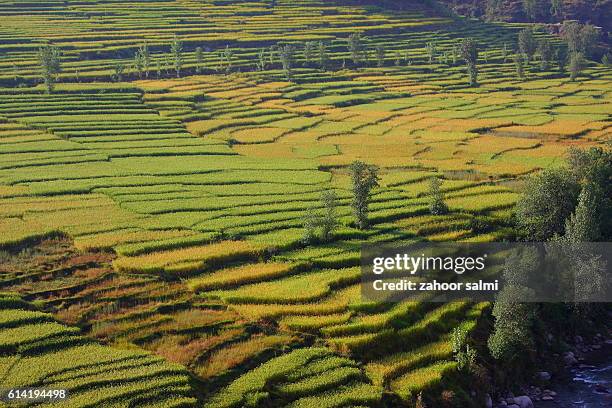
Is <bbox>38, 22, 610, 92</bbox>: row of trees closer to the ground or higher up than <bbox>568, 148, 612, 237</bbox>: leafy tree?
higher up

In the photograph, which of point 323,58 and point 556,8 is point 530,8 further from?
point 323,58

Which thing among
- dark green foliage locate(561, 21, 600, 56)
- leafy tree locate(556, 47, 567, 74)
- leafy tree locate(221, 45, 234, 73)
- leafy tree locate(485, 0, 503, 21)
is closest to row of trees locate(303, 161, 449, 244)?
leafy tree locate(221, 45, 234, 73)

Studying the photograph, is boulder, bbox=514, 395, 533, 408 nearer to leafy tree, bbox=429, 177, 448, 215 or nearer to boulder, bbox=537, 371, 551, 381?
boulder, bbox=537, 371, 551, 381

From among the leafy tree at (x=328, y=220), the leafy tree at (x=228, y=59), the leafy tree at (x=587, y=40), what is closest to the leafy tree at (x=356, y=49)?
the leafy tree at (x=228, y=59)

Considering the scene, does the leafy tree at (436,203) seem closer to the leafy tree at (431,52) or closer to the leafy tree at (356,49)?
the leafy tree at (356,49)

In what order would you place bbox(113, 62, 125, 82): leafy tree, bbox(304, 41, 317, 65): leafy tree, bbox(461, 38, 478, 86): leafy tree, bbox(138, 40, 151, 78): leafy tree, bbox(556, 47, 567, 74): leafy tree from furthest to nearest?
1. bbox(556, 47, 567, 74): leafy tree
2. bbox(304, 41, 317, 65): leafy tree
3. bbox(461, 38, 478, 86): leafy tree
4. bbox(138, 40, 151, 78): leafy tree
5. bbox(113, 62, 125, 82): leafy tree

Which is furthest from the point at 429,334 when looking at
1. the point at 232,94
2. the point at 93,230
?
the point at 232,94

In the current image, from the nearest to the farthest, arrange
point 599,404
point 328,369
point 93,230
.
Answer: point 328,369
point 599,404
point 93,230

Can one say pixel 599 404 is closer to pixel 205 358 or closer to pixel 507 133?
pixel 205 358
